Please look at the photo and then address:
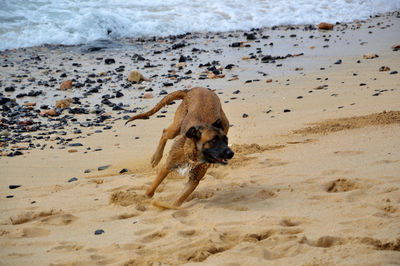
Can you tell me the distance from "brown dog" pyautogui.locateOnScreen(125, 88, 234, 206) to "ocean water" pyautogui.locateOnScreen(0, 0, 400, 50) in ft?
44.0

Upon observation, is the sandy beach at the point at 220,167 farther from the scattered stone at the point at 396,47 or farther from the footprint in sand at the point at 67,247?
the scattered stone at the point at 396,47

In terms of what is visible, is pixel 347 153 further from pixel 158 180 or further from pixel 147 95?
pixel 147 95

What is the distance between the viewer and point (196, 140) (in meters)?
4.63

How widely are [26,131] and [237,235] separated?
5.97m

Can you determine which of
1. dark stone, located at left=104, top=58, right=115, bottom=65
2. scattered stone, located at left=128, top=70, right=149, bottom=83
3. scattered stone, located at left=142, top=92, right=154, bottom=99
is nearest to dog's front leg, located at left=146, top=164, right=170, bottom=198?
scattered stone, located at left=142, top=92, right=154, bottom=99

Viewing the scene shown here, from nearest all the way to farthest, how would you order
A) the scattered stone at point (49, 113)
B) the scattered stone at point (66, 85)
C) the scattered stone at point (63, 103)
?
the scattered stone at point (49, 113) → the scattered stone at point (63, 103) → the scattered stone at point (66, 85)

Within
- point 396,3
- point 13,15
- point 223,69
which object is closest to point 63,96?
point 223,69

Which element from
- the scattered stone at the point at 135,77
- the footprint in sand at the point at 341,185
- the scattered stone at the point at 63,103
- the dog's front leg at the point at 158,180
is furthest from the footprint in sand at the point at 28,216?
the scattered stone at the point at 135,77

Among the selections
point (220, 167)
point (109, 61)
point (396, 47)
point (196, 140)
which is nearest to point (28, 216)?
point (196, 140)

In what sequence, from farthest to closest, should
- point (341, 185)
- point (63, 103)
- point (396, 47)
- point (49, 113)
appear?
point (396, 47) → point (63, 103) → point (49, 113) → point (341, 185)

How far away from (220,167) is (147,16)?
1580cm

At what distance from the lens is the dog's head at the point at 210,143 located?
4.43 m

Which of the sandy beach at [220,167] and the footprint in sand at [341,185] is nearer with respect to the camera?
the sandy beach at [220,167]

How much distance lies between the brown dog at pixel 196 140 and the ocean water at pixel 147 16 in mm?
13401
